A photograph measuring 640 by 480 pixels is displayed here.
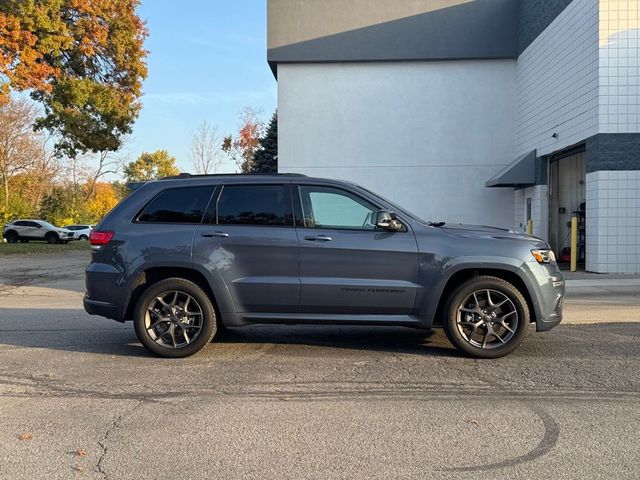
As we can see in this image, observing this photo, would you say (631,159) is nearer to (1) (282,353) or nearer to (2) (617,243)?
(2) (617,243)

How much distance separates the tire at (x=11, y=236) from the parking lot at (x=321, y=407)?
35271 mm

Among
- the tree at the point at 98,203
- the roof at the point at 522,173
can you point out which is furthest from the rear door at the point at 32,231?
the roof at the point at 522,173

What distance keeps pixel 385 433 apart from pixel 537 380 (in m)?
2.00

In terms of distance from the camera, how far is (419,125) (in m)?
23.8

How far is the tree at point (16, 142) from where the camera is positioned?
49.2 m

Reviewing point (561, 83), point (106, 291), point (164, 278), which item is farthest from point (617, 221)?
point (106, 291)

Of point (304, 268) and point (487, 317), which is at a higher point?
point (304, 268)

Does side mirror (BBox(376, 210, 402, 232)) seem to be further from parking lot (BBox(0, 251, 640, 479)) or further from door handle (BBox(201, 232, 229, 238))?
door handle (BBox(201, 232, 229, 238))

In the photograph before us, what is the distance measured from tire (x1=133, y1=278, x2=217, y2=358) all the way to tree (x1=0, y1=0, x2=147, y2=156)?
17813mm

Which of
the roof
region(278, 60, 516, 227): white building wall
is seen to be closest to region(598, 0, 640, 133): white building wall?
the roof

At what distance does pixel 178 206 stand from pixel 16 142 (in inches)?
2058

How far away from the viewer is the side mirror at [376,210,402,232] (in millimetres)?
6102

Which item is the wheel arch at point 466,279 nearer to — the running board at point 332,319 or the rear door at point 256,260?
the running board at point 332,319

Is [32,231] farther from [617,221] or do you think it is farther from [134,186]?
[134,186]
